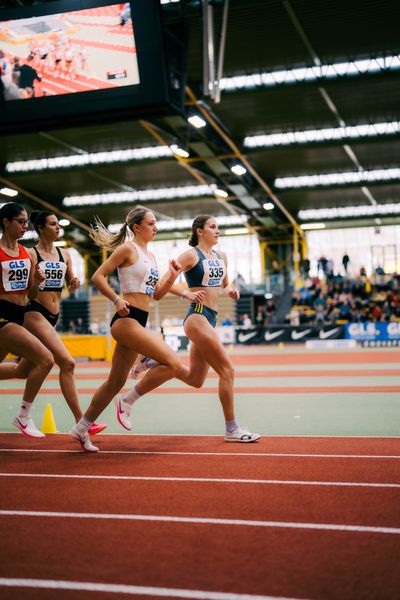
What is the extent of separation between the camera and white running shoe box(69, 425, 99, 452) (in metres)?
6.95

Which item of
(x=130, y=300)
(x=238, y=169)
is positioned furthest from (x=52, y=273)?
(x=238, y=169)

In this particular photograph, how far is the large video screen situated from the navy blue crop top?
458cm

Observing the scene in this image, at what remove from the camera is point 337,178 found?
37.8 metres

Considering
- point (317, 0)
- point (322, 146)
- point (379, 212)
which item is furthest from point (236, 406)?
point (379, 212)

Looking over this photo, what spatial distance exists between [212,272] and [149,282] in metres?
0.95

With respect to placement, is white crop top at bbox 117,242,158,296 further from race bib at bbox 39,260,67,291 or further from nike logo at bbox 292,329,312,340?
nike logo at bbox 292,329,312,340

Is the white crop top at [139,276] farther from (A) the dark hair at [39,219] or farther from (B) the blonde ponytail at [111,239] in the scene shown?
(A) the dark hair at [39,219]

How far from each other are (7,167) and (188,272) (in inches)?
1188

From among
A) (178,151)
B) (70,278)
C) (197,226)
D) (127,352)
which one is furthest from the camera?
(178,151)

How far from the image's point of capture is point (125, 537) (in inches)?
161

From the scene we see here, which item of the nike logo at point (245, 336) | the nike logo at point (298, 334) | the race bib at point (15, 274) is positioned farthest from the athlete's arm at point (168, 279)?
the nike logo at point (245, 336)

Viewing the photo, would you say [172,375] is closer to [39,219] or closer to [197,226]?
[197,226]

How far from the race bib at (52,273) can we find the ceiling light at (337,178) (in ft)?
101

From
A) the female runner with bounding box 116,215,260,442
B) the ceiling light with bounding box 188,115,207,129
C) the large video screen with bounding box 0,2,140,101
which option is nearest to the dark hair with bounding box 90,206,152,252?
the female runner with bounding box 116,215,260,442
